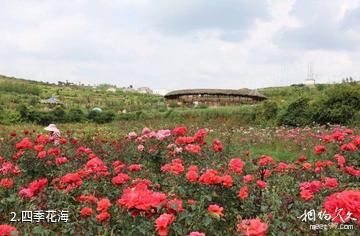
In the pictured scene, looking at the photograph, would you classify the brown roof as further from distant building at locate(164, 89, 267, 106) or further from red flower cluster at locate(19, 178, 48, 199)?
red flower cluster at locate(19, 178, 48, 199)

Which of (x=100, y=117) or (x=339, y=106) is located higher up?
(x=339, y=106)

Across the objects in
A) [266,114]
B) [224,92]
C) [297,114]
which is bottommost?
[266,114]

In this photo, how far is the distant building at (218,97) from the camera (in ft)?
133

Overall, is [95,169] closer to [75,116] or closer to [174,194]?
[174,194]

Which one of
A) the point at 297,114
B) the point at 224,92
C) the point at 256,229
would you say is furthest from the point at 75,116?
the point at 256,229

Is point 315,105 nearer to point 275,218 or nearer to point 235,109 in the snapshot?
point 235,109

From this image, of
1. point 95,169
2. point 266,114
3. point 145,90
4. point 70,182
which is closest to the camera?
point 70,182

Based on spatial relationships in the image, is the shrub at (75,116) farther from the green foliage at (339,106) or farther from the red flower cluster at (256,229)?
the red flower cluster at (256,229)

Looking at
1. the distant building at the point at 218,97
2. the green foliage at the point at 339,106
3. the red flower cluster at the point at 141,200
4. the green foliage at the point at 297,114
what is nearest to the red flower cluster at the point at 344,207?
the red flower cluster at the point at 141,200

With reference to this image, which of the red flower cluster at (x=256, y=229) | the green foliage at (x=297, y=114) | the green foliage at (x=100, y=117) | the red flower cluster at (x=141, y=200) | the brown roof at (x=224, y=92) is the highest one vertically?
the brown roof at (x=224, y=92)

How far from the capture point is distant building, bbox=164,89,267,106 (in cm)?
4044

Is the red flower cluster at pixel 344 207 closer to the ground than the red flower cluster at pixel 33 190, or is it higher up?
higher up

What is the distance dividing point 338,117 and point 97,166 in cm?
1484

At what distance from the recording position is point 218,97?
41875 millimetres
